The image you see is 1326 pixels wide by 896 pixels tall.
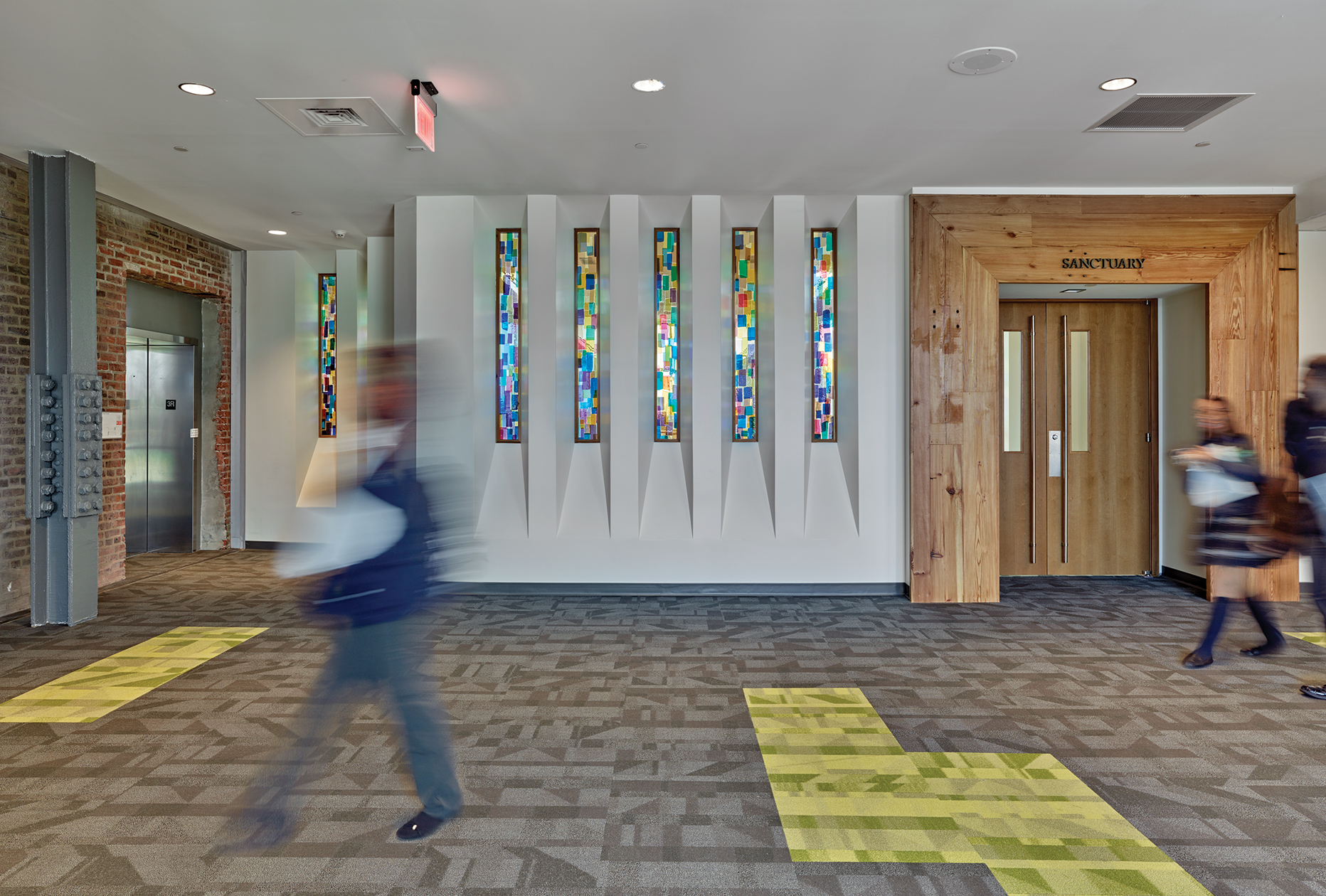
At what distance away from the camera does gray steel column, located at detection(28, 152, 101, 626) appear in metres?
5.56

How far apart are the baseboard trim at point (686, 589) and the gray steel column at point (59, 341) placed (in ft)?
9.58

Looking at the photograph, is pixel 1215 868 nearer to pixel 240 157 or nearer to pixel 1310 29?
pixel 1310 29

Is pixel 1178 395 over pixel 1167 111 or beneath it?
beneath

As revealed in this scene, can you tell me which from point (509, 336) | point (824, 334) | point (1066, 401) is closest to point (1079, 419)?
point (1066, 401)

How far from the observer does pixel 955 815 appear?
281 centimetres

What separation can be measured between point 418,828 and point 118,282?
7.13 meters

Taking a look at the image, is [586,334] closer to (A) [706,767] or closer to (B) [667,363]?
(B) [667,363]

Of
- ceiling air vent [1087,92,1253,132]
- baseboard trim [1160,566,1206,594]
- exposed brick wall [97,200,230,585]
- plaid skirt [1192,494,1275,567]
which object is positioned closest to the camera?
plaid skirt [1192,494,1275,567]

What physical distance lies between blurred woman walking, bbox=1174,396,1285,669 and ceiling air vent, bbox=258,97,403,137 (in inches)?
215

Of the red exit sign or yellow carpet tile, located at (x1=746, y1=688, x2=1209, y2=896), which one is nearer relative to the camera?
yellow carpet tile, located at (x1=746, y1=688, x2=1209, y2=896)

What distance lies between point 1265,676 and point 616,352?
5154 mm

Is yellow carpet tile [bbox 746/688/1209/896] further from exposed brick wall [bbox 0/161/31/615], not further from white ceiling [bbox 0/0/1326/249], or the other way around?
exposed brick wall [bbox 0/161/31/615]

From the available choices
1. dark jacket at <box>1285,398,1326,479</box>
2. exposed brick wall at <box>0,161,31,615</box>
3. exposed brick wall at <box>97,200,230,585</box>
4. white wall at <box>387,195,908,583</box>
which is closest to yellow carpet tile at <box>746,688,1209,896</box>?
dark jacket at <box>1285,398,1326,479</box>

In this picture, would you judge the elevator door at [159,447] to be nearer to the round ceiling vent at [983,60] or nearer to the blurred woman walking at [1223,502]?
the round ceiling vent at [983,60]
